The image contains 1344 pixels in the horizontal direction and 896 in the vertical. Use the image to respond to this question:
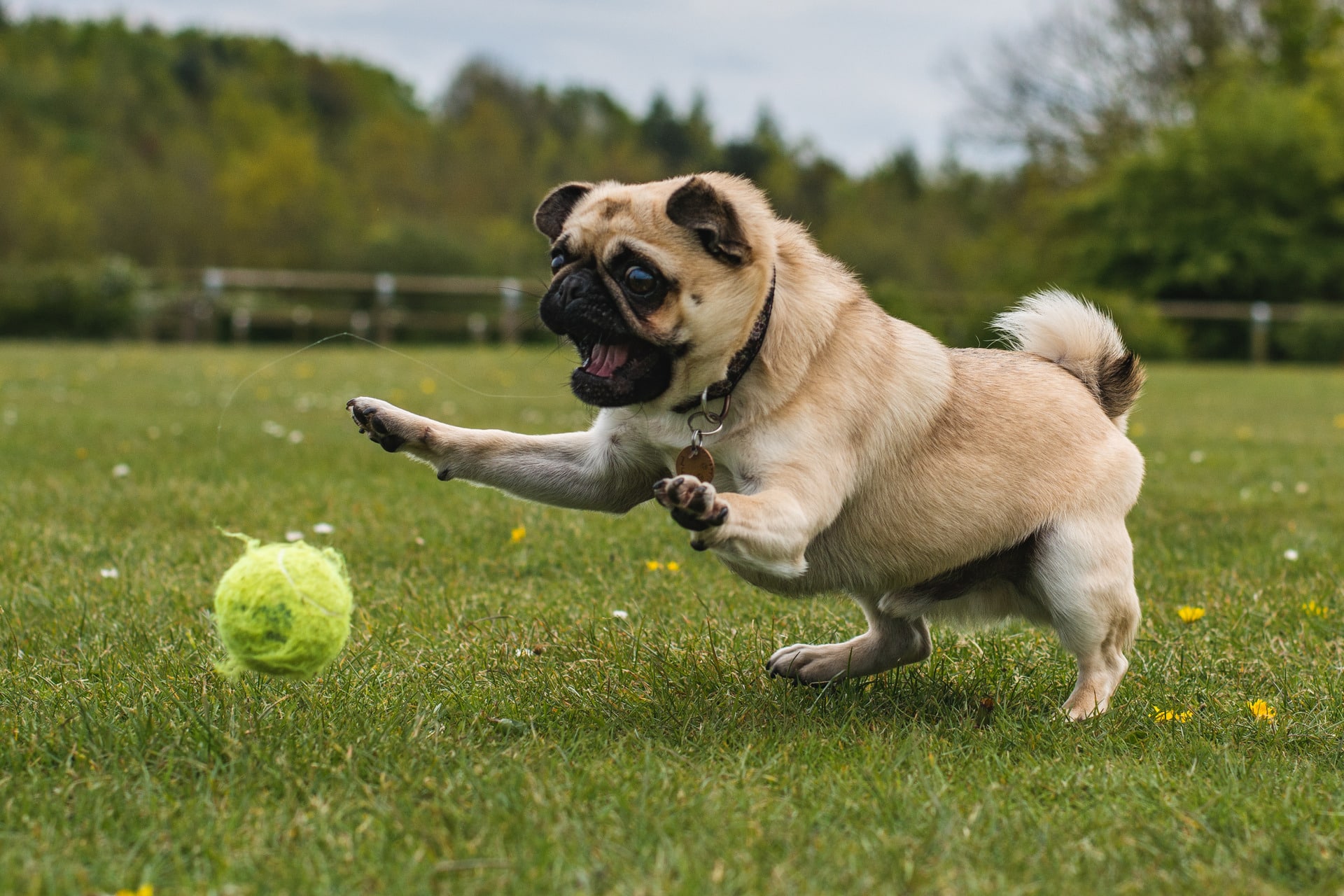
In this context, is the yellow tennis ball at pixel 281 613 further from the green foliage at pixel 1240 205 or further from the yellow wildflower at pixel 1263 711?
the green foliage at pixel 1240 205

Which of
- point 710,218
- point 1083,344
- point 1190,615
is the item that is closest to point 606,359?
point 710,218

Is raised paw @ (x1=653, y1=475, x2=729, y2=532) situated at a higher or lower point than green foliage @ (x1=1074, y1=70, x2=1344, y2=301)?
higher

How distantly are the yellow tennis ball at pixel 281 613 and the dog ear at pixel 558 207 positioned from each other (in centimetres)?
122

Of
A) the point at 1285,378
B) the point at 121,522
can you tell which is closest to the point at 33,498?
the point at 121,522

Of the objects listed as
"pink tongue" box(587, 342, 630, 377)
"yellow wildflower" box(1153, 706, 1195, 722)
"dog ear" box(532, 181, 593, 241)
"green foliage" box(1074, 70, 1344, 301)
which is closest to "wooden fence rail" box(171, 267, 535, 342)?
"green foliage" box(1074, 70, 1344, 301)

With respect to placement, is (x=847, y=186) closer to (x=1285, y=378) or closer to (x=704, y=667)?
(x=1285, y=378)

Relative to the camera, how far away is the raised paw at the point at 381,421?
3.39m

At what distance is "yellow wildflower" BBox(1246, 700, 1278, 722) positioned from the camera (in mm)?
3393

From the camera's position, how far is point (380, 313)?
25656mm

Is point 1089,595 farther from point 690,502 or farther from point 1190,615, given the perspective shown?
point 690,502

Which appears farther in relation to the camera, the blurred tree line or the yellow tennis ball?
the blurred tree line

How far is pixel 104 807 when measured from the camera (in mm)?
2547

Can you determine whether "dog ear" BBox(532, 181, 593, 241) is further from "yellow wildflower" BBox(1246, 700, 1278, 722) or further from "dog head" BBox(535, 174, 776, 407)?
"yellow wildflower" BBox(1246, 700, 1278, 722)

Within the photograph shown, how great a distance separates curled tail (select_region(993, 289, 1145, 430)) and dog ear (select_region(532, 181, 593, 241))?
59.7 inches
